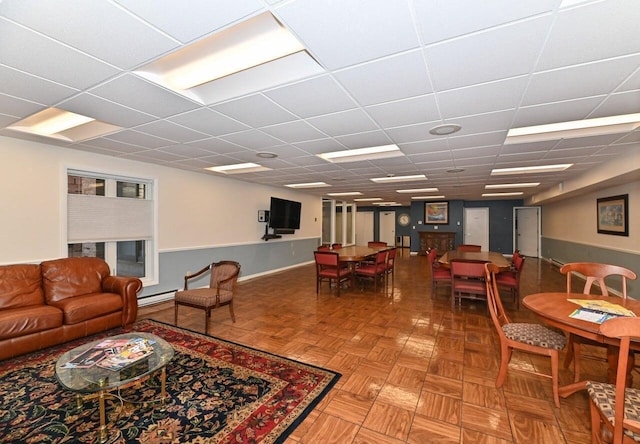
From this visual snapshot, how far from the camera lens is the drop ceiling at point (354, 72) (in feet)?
4.55

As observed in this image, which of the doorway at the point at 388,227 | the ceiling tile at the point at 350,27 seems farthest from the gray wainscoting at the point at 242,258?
the doorway at the point at 388,227

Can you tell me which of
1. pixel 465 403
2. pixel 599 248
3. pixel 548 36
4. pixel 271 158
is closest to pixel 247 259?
pixel 271 158

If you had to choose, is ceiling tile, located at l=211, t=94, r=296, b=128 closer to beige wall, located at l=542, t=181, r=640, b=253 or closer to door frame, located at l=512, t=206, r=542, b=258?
beige wall, located at l=542, t=181, r=640, b=253

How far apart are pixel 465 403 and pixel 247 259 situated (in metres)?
5.45

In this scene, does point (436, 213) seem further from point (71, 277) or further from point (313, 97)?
point (71, 277)

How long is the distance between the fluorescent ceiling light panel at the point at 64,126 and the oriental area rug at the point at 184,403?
2479mm

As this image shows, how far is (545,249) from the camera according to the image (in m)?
9.88

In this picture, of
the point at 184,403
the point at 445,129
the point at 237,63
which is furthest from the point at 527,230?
the point at 184,403

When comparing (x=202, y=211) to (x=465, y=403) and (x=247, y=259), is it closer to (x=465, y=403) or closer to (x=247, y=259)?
(x=247, y=259)

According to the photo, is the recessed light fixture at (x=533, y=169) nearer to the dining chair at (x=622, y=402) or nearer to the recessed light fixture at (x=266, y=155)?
the recessed light fixture at (x=266, y=155)

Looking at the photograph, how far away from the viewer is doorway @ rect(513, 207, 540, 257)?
10.7 meters

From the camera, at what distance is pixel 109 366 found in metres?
2.00

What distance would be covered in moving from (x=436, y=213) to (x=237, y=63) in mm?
11076

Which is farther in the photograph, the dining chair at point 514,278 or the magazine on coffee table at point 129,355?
the dining chair at point 514,278
